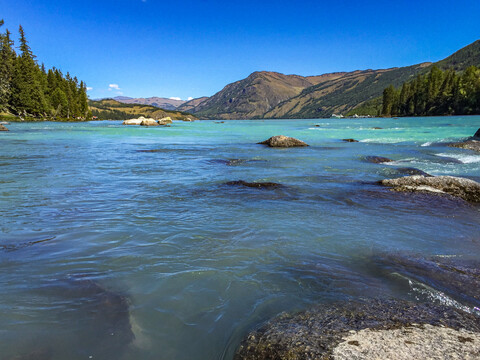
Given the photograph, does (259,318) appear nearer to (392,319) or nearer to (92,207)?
(392,319)

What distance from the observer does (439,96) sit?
128250 millimetres

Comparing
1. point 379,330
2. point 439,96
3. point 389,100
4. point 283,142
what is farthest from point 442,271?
Result: point 389,100

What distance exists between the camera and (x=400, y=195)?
8242 mm

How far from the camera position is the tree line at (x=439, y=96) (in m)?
112

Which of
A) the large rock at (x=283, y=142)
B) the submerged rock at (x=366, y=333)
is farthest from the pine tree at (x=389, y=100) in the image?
the submerged rock at (x=366, y=333)

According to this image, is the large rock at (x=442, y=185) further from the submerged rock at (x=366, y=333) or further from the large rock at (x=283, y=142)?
the large rock at (x=283, y=142)

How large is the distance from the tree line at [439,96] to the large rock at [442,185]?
131 m

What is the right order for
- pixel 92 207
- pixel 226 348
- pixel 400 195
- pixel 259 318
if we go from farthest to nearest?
pixel 400 195
pixel 92 207
pixel 259 318
pixel 226 348

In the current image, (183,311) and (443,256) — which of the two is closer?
(183,311)

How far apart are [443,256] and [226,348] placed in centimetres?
374

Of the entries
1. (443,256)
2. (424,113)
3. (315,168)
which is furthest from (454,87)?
(443,256)

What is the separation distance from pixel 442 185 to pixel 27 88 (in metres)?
94.3

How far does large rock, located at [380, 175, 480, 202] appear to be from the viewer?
8.03 meters

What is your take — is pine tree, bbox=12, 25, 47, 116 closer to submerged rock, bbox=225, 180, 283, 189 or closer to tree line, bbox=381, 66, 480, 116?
submerged rock, bbox=225, 180, 283, 189
